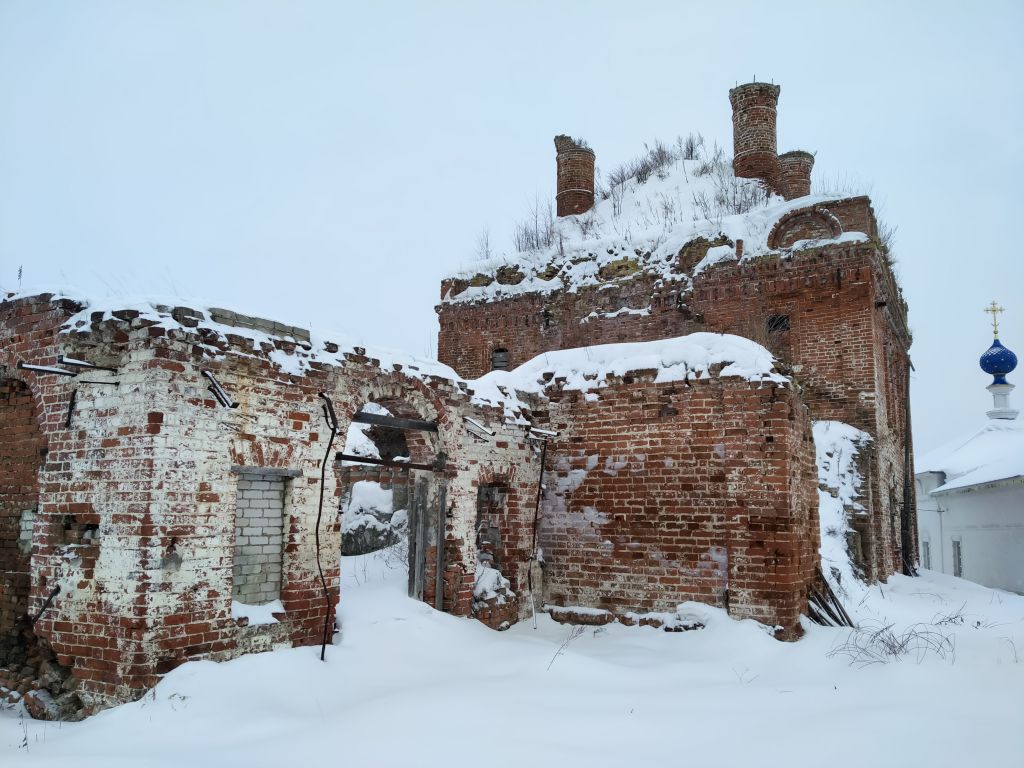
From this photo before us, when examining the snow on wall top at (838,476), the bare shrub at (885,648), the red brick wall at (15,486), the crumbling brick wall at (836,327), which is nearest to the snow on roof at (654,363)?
the bare shrub at (885,648)

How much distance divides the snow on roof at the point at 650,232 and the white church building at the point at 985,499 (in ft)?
34.4

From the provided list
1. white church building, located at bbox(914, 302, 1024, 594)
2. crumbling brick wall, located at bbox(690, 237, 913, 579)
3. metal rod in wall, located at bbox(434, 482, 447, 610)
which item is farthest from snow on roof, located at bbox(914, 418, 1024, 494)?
metal rod in wall, located at bbox(434, 482, 447, 610)

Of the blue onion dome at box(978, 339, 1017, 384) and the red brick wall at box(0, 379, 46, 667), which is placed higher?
the blue onion dome at box(978, 339, 1017, 384)

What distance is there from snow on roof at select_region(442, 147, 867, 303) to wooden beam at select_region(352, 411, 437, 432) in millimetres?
8673

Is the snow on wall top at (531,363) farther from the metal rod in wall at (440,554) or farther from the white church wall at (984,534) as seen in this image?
the white church wall at (984,534)

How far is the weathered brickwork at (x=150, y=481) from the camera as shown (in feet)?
16.7

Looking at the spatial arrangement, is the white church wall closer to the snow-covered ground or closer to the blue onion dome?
the blue onion dome

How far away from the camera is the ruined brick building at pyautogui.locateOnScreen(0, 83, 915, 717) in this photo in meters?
5.21

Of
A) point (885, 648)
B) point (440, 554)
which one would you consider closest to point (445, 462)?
point (440, 554)

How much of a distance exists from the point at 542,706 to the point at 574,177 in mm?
15646

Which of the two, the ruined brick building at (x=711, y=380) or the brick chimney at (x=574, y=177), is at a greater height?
the brick chimney at (x=574, y=177)

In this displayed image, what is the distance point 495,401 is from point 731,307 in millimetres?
7411

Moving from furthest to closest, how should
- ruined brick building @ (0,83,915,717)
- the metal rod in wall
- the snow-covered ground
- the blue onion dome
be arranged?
the blue onion dome, the metal rod in wall, ruined brick building @ (0,83,915,717), the snow-covered ground

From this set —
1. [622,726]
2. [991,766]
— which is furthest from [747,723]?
[991,766]
